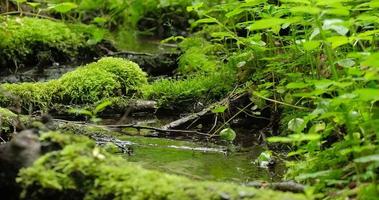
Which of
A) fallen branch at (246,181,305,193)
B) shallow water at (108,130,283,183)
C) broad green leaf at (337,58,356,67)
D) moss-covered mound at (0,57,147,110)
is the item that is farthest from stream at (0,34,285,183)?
broad green leaf at (337,58,356,67)

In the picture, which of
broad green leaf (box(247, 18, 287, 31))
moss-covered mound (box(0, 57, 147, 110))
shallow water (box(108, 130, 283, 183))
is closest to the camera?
broad green leaf (box(247, 18, 287, 31))

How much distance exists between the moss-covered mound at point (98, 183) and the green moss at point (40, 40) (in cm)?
336

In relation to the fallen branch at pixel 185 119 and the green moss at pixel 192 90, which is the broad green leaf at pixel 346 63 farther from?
the green moss at pixel 192 90

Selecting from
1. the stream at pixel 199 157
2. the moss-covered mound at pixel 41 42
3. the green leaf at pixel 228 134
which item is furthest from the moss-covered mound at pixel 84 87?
the green leaf at pixel 228 134

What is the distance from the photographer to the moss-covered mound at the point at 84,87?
4.02m

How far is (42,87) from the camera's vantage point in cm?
415

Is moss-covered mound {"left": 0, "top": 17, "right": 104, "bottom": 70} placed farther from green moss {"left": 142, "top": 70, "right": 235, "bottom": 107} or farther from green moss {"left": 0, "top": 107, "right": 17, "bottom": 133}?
green moss {"left": 0, "top": 107, "right": 17, "bottom": 133}

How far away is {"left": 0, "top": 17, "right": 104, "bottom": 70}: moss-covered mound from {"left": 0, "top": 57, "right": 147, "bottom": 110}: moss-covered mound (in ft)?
2.76

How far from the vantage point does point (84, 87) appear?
14.1 ft

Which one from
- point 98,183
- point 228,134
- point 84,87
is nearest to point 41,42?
point 84,87

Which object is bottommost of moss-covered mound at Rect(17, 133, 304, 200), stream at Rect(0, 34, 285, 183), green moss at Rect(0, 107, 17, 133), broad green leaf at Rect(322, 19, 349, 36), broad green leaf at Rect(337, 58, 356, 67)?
stream at Rect(0, 34, 285, 183)

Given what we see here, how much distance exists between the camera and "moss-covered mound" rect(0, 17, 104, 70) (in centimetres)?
554

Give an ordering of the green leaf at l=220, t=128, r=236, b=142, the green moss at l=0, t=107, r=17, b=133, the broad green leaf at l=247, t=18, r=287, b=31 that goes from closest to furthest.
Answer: the broad green leaf at l=247, t=18, r=287, b=31, the green moss at l=0, t=107, r=17, b=133, the green leaf at l=220, t=128, r=236, b=142

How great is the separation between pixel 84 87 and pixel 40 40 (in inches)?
67.9
